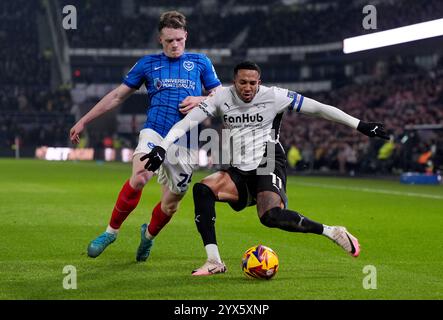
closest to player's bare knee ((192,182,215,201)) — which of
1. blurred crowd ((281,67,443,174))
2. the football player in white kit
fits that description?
the football player in white kit

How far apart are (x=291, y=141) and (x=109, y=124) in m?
21.2

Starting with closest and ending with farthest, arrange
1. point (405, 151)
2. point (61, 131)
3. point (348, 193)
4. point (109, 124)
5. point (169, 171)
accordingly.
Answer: point (169, 171) < point (348, 193) < point (405, 151) < point (61, 131) < point (109, 124)

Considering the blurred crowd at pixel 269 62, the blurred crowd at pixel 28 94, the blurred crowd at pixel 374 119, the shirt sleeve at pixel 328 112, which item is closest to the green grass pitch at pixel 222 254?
the shirt sleeve at pixel 328 112

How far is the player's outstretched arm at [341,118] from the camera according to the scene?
7.54 m

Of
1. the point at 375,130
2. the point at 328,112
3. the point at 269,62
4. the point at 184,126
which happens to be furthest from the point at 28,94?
the point at 375,130

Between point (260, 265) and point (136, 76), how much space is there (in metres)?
2.48

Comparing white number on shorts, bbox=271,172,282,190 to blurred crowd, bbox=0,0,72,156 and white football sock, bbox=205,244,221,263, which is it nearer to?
white football sock, bbox=205,244,221,263

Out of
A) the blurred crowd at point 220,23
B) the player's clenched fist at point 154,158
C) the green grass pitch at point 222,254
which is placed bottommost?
the green grass pitch at point 222,254

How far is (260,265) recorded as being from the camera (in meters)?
7.23

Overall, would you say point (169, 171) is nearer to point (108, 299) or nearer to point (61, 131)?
point (108, 299)

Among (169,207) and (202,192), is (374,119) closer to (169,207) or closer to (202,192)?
(169,207)

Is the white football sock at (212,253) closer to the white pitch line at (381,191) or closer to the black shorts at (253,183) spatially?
the black shorts at (253,183)
